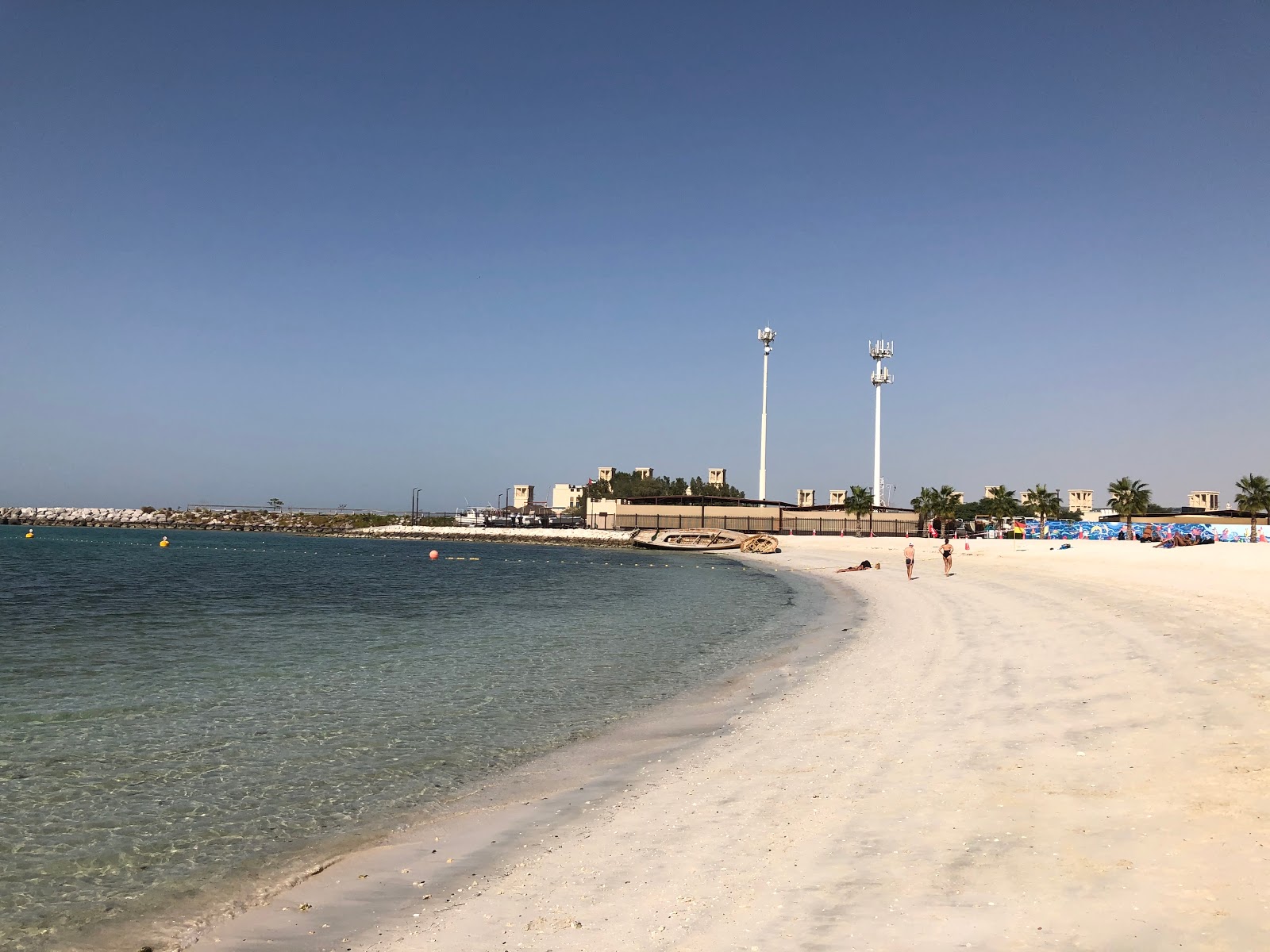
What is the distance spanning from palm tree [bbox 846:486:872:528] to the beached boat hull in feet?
88.6

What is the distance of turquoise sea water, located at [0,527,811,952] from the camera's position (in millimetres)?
7090

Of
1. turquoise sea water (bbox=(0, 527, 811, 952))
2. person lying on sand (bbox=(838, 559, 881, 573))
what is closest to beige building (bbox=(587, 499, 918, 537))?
person lying on sand (bbox=(838, 559, 881, 573))

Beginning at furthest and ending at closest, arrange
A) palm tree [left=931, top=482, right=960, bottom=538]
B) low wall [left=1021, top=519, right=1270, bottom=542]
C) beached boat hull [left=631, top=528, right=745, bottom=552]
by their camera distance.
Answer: palm tree [left=931, top=482, right=960, bottom=538], beached boat hull [left=631, top=528, right=745, bottom=552], low wall [left=1021, top=519, right=1270, bottom=542]

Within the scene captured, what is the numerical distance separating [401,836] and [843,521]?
107920mm

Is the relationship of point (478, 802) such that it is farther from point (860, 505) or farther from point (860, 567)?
point (860, 505)

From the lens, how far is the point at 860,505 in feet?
356

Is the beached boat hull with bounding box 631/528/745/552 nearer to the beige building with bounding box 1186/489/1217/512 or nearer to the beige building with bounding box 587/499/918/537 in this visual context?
the beige building with bounding box 587/499/918/537

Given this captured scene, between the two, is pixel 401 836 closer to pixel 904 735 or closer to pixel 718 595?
pixel 904 735

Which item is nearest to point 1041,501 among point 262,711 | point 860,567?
point 860,567

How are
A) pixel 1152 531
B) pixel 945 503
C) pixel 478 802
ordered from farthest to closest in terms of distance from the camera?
pixel 945 503, pixel 1152 531, pixel 478 802

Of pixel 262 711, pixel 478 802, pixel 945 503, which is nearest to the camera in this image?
pixel 478 802

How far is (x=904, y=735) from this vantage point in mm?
9594

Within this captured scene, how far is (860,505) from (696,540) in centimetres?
3224

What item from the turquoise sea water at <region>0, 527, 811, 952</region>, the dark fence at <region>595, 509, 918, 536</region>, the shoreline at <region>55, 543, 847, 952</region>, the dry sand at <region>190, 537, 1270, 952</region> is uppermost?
the dark fence at <region>595, 509, 918, 536</region>
